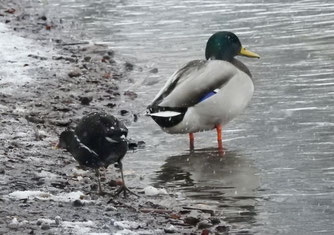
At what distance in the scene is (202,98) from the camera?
1010 centimetres

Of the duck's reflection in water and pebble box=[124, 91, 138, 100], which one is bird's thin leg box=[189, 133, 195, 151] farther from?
pebble box=[124, 91, 138, 100]

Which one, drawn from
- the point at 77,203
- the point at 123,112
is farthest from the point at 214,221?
the point at 123,112

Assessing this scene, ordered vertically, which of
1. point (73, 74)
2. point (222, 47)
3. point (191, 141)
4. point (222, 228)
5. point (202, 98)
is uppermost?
point (222, 47)

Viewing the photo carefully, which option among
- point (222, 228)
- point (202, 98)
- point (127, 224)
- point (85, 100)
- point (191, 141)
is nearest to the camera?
point (127, 224)

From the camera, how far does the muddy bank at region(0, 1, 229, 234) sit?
23.5 ft

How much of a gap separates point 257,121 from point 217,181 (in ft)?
6.55

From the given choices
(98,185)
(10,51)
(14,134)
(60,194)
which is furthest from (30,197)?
(10,51)

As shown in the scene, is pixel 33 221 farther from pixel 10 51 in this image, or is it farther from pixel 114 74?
pixel 10 51

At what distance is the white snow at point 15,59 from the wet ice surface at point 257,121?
1.37 meters

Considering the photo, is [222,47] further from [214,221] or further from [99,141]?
[214,221]

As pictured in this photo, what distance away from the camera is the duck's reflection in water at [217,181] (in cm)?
794

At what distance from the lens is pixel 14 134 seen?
9.89 metres

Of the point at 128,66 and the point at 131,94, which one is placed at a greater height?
the point at 128,66

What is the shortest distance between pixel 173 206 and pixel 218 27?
28.5 feet
